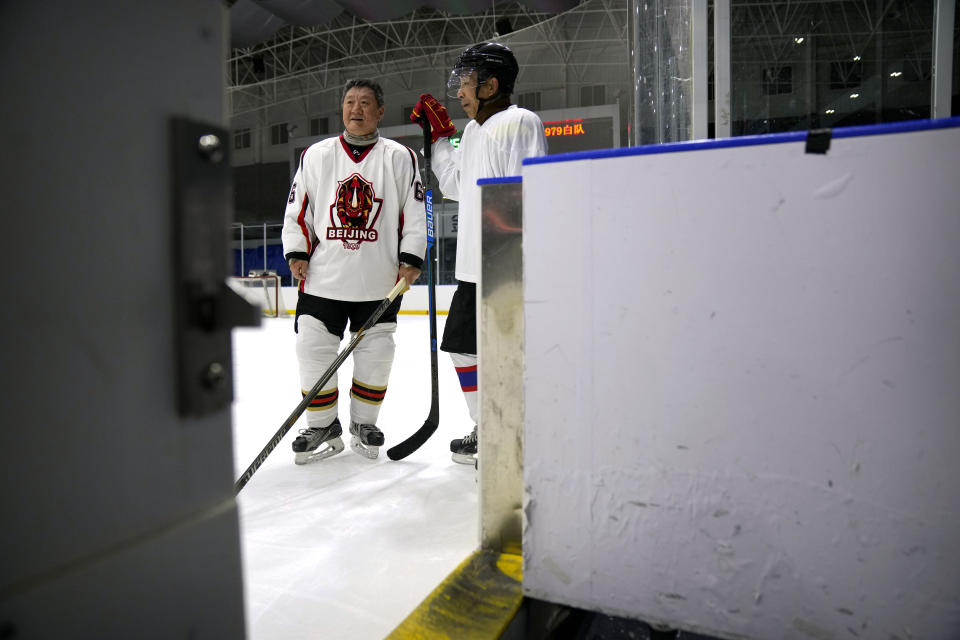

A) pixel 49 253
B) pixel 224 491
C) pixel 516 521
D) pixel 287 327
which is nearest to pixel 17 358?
pixel 49 253

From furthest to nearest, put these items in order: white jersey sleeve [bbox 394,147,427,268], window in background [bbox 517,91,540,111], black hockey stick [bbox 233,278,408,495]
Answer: window in background [bbox 517,91,540,111], white jersey sleeve [bbox 394,147,427,268], black hockey stick [bbox 233,278,408,495]

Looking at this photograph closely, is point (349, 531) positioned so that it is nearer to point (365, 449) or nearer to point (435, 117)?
point (365, 449)

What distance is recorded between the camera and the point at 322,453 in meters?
1.86

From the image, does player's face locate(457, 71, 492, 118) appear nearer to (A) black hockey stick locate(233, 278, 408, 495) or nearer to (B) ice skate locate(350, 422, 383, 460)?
(A) black hockey stick locate(233, 278, 408, 495)

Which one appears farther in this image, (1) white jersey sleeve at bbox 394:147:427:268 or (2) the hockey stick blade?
(1) white jersey sleeve at bbox 394:147:427:268

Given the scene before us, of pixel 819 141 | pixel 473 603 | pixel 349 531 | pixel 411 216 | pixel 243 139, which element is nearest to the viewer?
pixel 819 141

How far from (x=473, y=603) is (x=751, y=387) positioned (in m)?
0.51

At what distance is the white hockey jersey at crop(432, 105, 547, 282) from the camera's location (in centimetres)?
176

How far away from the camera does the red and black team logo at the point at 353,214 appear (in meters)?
1.93

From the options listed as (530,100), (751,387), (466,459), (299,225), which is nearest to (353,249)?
(299,225)

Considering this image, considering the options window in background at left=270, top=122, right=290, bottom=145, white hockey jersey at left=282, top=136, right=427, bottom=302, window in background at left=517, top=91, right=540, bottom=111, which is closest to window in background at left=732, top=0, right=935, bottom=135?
white hockey jersey at left=282, top=136, right=427, bottom=302

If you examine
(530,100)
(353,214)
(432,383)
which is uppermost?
(530,100)

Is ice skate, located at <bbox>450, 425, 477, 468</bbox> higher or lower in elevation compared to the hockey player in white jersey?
lower

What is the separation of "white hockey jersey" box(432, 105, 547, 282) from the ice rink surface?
1.99 ft
